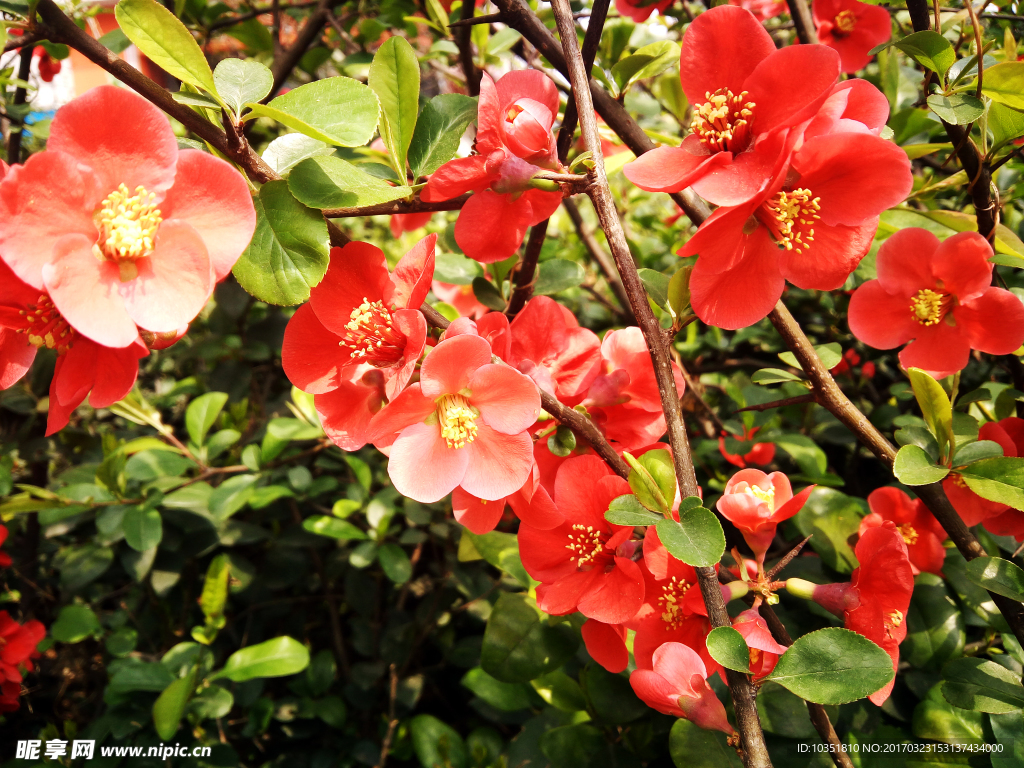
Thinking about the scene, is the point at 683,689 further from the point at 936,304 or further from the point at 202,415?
the point at 202,415

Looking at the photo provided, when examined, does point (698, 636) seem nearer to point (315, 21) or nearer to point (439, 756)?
point (439, 756)

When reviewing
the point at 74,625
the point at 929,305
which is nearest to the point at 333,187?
the point at 929,305

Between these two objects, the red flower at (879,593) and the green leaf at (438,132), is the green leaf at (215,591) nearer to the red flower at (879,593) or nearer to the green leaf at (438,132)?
the green leaf at (438,132)

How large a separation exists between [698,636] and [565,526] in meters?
0.18

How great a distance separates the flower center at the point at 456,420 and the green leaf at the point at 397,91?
0.84 ft

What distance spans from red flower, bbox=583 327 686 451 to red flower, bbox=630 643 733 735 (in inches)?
10.3

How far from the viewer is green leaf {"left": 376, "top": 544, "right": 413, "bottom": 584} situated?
1224 millimetres

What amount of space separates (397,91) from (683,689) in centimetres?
67

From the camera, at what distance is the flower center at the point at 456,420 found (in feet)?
2.02

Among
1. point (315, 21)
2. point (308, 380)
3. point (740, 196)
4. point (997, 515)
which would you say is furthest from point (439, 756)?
point (315, 21)

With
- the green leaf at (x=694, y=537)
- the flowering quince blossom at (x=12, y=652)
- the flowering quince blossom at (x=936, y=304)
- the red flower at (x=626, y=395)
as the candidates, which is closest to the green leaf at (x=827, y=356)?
the flowering quince blossom at (x=936, y=304)

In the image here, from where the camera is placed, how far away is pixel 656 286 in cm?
75

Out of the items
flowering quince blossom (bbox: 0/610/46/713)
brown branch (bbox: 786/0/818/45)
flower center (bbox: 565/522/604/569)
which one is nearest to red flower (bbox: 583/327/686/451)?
flower center (bbox: 565/522/604/569)

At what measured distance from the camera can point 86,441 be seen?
1742 mm
